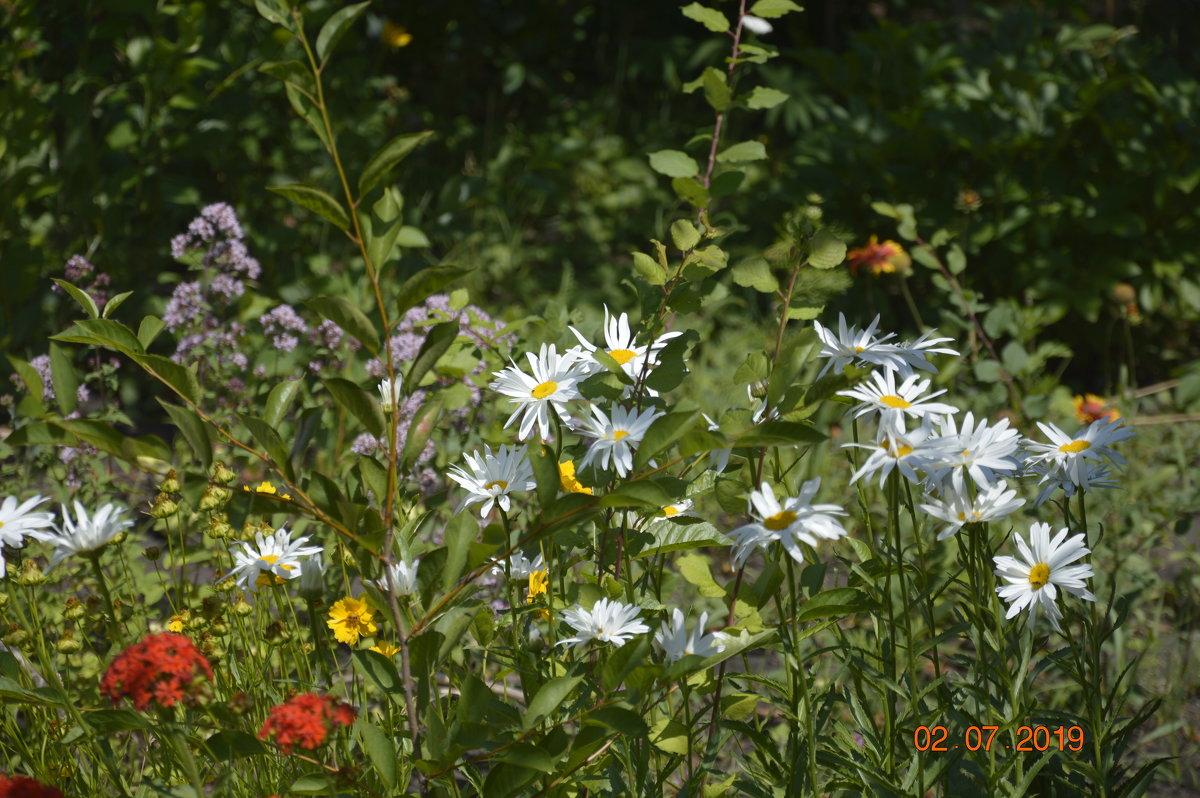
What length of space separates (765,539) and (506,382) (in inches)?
14.1

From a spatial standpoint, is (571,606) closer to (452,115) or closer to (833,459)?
(833,459)

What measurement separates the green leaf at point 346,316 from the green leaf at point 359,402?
1.5 inches

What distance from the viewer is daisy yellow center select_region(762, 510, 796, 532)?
1.00 m

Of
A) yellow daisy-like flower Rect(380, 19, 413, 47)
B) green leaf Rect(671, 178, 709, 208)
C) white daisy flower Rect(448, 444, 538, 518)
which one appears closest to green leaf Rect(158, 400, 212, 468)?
white daisy flower Rect(448, 444, 538, 518)

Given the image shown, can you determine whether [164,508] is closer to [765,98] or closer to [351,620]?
[351,620]

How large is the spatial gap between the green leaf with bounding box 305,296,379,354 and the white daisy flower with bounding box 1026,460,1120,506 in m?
0.76

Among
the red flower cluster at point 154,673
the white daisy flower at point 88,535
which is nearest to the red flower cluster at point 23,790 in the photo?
the red flower cluster at point 154,673

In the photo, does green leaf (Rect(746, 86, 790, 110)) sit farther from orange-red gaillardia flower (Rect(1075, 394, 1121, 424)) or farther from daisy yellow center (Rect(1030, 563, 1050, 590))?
orange-red gaillardia flower (Rect(1075, 394, 1121, 424))

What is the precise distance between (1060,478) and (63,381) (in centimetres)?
127

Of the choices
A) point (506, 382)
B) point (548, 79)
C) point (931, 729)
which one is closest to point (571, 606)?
point (506, 382)

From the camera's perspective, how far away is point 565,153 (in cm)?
349

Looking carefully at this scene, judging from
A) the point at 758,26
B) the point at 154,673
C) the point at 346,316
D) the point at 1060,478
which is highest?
the point at 758,26

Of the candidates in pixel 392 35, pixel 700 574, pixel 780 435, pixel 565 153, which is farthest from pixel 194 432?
pixel 392 35

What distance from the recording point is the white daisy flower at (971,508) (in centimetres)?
110
